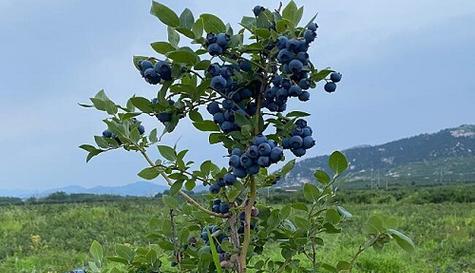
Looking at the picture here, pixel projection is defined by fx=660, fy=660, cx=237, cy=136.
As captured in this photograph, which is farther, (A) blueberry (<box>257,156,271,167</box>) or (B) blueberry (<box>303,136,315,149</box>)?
(B) blueberry (<box>303,136,315,149</box>)

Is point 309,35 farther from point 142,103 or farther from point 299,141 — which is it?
point 142,103

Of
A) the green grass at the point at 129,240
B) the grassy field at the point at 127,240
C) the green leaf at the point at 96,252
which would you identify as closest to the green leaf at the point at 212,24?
the green leaf at the point at 96,252

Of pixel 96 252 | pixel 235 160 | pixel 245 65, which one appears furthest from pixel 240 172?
pixel 96 252

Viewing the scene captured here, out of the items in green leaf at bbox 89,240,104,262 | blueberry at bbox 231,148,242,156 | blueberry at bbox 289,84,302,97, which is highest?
blueberry at bbox 289,84,302,97

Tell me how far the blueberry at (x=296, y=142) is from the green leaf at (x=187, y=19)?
1.15 ft

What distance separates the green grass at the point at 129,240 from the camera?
7164 millimetres

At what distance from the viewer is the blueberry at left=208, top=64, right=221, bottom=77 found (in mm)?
1457

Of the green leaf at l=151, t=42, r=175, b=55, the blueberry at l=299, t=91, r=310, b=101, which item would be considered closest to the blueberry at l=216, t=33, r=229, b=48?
the green leaf at l=151, t=42, r=175, b=55

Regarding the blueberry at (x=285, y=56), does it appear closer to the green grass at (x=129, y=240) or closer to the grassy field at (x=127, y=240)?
the grassy field at (x=127, y=240)

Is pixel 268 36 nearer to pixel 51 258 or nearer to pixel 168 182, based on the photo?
pixel 168 182

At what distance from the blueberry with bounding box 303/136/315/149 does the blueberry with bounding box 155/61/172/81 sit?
13.6 inches

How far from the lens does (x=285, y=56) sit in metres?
1.41

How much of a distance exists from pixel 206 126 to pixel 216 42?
22cm

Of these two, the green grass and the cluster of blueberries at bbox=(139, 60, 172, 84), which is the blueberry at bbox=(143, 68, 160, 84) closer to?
the cluster of blueberries at bbox=(139, 60, 172, 84)
